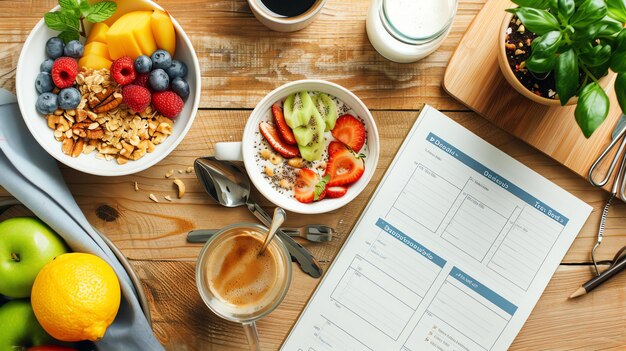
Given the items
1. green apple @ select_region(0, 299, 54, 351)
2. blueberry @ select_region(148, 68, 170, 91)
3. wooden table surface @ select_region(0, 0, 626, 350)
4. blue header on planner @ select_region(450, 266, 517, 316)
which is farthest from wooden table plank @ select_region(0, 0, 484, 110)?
green apple @ select_region(0, 299, 54, 351)

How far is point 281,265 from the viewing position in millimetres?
1036

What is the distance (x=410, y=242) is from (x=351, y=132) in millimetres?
231

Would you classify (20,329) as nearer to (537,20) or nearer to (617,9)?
(537,20)

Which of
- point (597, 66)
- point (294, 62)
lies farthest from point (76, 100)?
point (597, 66)

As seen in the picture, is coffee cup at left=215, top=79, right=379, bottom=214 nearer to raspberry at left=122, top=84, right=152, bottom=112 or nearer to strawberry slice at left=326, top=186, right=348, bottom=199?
strawberry slice at left=326, top=186, right=348, bottom=199

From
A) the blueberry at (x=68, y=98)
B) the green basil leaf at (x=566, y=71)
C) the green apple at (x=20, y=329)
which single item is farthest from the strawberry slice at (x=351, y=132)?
the green apple at (x=20, y=329)

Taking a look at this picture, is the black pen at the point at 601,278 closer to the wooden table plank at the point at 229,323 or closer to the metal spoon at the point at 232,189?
the wooden table plank at the point at 229,323

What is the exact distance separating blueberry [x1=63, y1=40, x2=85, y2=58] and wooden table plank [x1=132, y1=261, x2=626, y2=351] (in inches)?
14.9

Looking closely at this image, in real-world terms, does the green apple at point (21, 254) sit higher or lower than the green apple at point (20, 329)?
higher

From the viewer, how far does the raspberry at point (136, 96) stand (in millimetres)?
951

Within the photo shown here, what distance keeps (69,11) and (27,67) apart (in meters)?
0.12

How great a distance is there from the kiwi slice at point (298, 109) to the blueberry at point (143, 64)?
240 millimetres

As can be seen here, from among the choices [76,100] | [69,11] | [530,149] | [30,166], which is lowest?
[30,166]

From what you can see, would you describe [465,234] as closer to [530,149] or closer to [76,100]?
[530,149]
